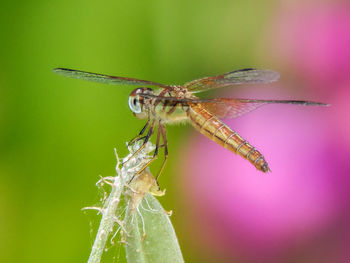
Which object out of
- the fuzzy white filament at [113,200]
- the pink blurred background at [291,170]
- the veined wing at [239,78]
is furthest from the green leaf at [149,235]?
the pink blurred background at [291,170]

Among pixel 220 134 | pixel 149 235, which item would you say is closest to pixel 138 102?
pixel 220 134

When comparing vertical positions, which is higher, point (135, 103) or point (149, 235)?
point (135, 103)

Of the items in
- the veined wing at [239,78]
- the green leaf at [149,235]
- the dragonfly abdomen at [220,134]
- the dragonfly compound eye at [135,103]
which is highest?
the veined wing at [239,78]

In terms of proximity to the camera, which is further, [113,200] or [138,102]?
[138,102]

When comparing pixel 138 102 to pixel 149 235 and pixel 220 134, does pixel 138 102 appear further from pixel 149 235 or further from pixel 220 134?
pixel 149 235

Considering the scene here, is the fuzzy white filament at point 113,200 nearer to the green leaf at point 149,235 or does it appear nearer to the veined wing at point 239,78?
the green leaf at point 149,235

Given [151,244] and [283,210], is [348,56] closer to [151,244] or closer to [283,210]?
[283,210]

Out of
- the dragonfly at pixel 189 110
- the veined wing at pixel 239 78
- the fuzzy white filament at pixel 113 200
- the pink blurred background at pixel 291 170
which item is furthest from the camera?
the pink blurred background at pixel 291 170
